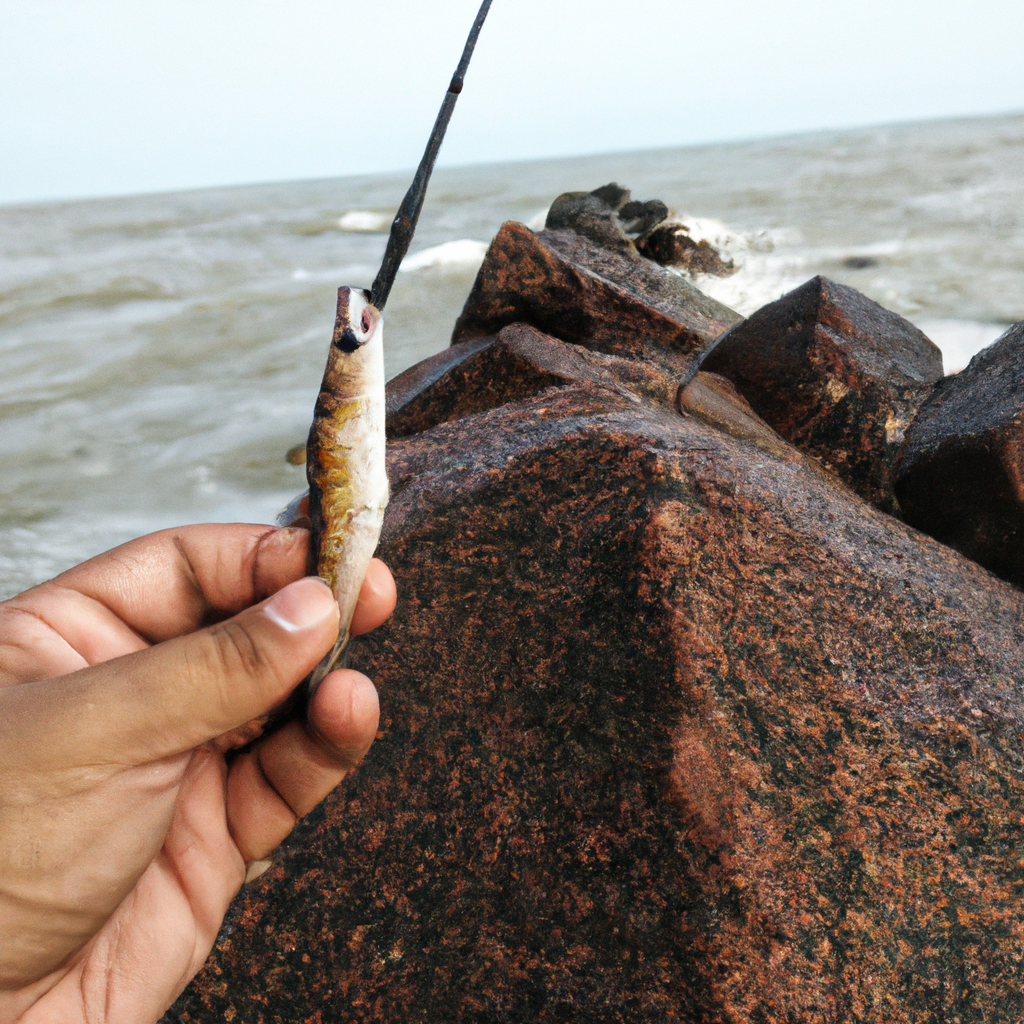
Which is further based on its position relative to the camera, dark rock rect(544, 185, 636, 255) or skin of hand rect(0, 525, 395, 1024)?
dark rock rect(544, 185, 636, 255)

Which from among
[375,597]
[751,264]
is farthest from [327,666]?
[751,264]

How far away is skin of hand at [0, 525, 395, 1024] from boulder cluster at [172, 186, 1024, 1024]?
0.23m

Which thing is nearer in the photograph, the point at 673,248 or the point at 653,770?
the point at 653,770

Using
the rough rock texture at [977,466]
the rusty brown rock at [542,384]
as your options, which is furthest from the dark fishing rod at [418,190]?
the rough rock texture at [977,466]

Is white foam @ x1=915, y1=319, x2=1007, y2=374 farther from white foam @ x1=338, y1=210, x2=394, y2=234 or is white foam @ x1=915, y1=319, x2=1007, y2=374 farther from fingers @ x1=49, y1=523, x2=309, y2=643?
white foam @ x1=338, y1=210, x2=394, y2=234

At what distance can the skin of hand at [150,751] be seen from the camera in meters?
1.26

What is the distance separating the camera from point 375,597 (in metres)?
1.80

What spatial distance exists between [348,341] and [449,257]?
13.7 metres

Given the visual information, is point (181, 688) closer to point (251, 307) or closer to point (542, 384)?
point (542, 384)

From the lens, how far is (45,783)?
125 cm

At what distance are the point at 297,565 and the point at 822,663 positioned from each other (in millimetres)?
1165

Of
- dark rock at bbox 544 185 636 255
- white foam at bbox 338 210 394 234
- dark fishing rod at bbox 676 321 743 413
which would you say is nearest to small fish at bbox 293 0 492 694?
dark fishing rod at bbox 676 321 743 413

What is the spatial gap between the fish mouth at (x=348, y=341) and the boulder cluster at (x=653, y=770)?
74 cm

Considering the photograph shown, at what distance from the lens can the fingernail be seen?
1.40 m
